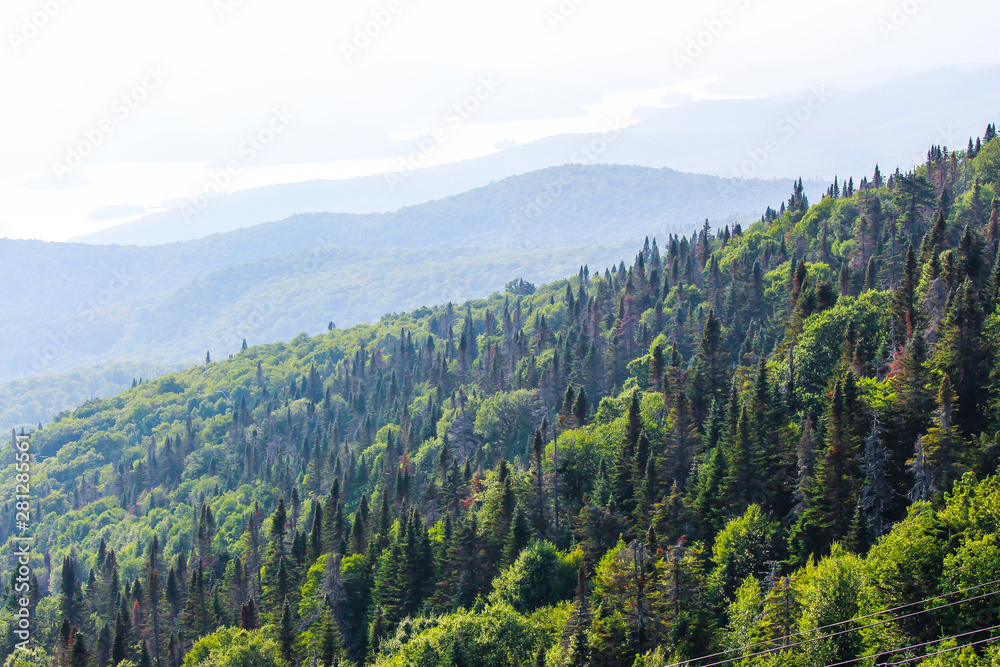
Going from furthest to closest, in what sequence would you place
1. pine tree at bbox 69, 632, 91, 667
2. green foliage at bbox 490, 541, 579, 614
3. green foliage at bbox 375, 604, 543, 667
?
pine tree at bbox 69, 632, 91, 667 < green foliage at bbox 490, 541, 579, 614 < green foliage at bbox 375, 604, 543, 667

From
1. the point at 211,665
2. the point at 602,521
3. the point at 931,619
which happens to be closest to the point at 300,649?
the point at 211,665

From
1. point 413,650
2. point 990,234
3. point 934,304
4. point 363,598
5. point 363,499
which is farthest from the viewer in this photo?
point 363,499

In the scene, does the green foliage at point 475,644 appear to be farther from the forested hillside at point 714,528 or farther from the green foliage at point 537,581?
the green foliage at point 537,581

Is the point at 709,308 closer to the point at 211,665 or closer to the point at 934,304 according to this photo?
the point at 934,304

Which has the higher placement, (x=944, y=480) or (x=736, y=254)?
(x=736, y=254)

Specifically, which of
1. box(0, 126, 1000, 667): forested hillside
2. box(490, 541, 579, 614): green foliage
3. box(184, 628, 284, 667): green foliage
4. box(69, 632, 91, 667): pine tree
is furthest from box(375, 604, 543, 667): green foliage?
box(69, 632, 91, 667): pine tree

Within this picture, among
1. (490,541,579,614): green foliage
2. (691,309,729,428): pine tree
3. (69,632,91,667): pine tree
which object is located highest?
(691,309,729,428): pine tree

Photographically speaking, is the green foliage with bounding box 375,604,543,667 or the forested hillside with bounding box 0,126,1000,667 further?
the green foliage with bounding box 375,604,543,667

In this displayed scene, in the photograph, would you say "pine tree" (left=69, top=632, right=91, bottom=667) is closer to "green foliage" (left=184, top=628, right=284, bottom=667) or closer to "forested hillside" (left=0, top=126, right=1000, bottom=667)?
"forested hillside" (left=0, top=126, right=1000, bottom=667)

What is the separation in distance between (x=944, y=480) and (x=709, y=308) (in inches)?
4048

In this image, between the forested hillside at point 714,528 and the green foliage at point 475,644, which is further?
the green foliage at point 475,644

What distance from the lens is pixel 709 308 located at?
174 metres

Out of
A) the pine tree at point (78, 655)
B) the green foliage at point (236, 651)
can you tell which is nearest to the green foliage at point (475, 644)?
the green foliage at point (236, 651)

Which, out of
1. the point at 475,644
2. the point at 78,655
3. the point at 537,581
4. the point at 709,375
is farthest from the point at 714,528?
the point at 78,655
